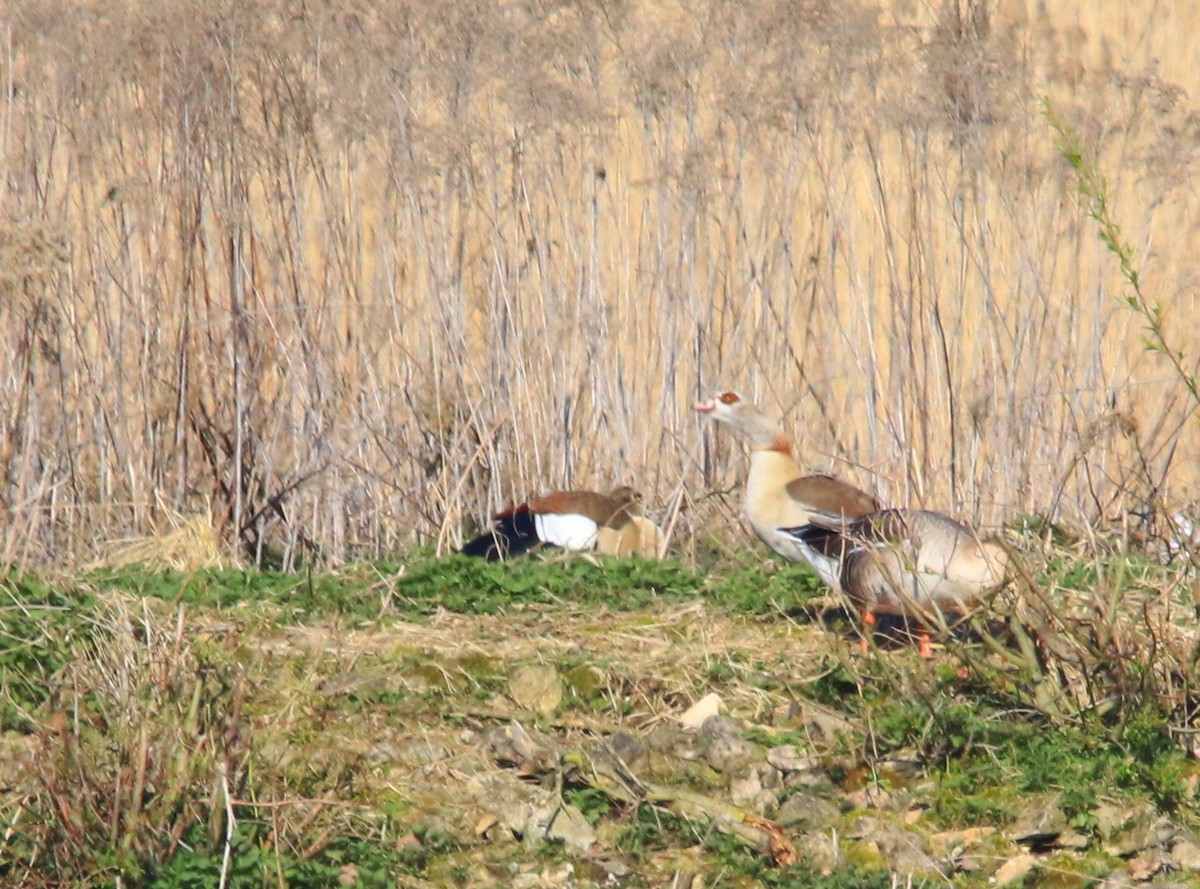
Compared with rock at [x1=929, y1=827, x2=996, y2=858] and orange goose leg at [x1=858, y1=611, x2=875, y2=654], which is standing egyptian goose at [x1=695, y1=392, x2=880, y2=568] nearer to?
orange goose leg at [x1=858, y1=611, x2=875, y2=654]

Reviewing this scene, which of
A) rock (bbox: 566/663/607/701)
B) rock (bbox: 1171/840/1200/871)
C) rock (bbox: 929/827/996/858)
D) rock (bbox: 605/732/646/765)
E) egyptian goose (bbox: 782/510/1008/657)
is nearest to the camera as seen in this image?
rock (bbox: 1171/840/1200/871)

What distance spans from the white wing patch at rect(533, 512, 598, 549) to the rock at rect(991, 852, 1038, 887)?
9.15 ft

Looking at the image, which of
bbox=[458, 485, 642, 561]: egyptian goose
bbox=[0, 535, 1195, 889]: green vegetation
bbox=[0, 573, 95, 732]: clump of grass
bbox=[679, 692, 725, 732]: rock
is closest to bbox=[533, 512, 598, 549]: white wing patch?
bbox=[458, 485, 642, 561]: egyptian goose

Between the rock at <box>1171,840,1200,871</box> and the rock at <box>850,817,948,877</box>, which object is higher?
the rock at <box>1171,840,1200,871</box>

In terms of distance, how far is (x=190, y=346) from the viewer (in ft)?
21.6

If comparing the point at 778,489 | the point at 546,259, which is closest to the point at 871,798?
the point at 778,489

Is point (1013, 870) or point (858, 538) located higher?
point (858, 538)

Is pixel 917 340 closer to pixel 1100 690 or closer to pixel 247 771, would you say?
pixel 1100 690

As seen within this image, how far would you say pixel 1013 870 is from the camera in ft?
11.4

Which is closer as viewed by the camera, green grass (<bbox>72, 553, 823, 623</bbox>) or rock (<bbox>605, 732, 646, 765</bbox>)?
rock (<bbox>605, 732, 646, 765</bbox>)

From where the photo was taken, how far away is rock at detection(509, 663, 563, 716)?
14.0 feet

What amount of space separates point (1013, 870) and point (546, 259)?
4.11m

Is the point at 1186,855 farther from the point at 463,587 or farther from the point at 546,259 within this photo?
the point at 546,259

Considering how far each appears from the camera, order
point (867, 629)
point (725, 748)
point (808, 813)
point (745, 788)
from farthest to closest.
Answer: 1. point (867, 629)
2. point (725, 748)
3. point (745, 788)
4. point (808, 813)
